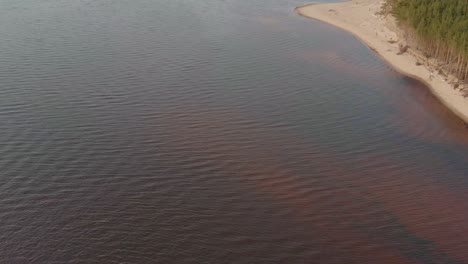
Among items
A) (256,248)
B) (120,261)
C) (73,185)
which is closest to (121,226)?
(120,261)

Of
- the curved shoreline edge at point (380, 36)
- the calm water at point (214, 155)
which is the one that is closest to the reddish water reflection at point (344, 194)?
the calm water at point (214, 155)

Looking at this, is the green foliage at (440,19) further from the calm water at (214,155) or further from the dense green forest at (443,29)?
the calm water at (214,155)

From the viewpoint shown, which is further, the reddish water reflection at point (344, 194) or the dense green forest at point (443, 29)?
the dense green forest at point (443, 29)

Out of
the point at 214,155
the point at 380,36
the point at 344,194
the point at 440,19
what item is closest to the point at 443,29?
the point at 440,19

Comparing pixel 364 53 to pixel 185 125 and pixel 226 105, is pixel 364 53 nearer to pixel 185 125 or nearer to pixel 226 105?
pixel 226 105

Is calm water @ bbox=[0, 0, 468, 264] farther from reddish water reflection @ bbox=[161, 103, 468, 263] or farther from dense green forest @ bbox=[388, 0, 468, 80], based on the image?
dense green forest @ bbox=[388, 0, 468, 80]

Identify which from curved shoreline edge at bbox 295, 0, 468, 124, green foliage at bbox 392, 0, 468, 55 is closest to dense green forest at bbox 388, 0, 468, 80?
green foliage at bbox 392, 0, 468, 55

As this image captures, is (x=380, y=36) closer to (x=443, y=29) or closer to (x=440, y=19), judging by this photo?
(x=440, y=19)
